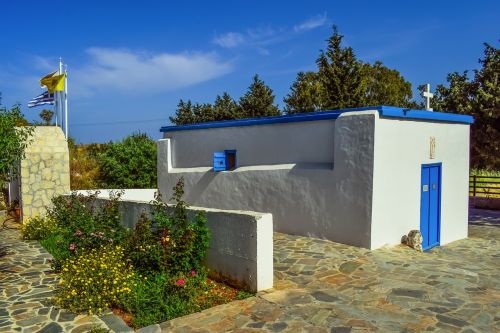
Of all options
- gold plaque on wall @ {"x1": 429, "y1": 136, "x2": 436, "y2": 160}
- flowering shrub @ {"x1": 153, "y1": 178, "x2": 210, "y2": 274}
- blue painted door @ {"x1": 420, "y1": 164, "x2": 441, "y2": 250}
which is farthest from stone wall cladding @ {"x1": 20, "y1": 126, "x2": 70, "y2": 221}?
A: gold plaque on wall @ {"x1": 429, "y1": 136, "x2": 436, "y2": 160}

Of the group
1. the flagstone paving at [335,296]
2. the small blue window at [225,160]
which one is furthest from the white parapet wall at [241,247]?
the small blue window at [225,160]

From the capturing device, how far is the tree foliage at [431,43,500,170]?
1686 cm

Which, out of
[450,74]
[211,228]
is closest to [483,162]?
[450,74]

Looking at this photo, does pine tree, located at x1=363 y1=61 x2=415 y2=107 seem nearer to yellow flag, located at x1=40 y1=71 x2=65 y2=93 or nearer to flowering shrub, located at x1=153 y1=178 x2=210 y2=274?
yellow flag, located at x1=40 y1=71 x2=65 y2=93

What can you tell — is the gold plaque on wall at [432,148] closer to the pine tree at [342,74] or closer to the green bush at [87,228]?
the green bush at [87,228]

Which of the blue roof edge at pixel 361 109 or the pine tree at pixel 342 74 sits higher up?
the pine tree at pixel 342 74

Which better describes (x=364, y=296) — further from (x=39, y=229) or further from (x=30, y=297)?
(x=39, y=229)

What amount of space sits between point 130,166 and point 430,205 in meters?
13.0

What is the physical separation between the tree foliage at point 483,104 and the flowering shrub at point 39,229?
15.9 metres

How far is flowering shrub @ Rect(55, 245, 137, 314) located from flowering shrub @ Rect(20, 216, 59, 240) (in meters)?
4.62

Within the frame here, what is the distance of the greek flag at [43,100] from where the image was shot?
17859 mm

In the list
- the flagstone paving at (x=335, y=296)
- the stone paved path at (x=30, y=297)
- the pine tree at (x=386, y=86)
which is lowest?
the stone paved path at (x=30, y=297)

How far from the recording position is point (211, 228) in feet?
24.2

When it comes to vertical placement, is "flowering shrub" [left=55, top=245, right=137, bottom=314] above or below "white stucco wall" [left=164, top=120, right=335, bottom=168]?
below
